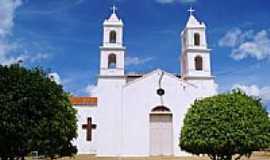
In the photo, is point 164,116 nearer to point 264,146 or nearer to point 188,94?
point 188,94

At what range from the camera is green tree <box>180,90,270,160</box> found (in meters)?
18.6

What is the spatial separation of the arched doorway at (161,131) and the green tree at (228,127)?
16472 millimetres

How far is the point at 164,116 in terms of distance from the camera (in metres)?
37.2

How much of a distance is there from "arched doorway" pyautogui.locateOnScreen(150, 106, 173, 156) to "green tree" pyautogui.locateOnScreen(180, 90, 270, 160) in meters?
16.5

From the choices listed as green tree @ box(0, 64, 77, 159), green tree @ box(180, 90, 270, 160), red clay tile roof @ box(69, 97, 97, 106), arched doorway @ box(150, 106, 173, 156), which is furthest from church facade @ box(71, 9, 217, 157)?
green tree @ box(0, 64, 77, 159)

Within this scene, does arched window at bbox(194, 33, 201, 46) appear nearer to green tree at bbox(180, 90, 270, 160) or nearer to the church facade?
the church facade

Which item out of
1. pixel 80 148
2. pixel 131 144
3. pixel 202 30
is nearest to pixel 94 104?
pixel 80 148

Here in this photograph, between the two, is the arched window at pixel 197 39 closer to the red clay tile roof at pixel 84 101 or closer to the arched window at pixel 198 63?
the arched window at pixel 198 63

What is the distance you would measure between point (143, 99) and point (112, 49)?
5.37 m

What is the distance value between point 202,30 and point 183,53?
285 centimetres

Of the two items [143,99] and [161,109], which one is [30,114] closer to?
[143,99]

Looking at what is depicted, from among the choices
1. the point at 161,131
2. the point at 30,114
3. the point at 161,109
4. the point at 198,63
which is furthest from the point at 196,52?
the point at 30,114

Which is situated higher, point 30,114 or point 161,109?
point 161,109

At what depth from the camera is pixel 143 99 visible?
Answer: 37188 millimetres
